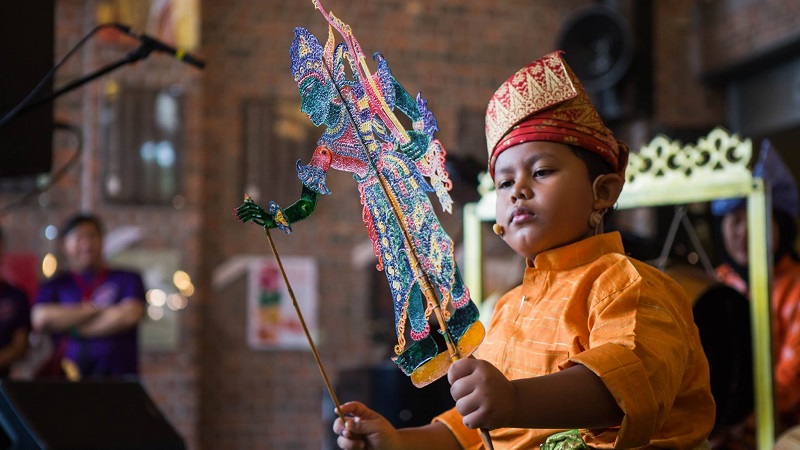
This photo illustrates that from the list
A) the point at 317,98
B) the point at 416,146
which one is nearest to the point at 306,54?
the point at 317,98

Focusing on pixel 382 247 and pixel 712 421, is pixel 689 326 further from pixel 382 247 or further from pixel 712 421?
pixel 382 247

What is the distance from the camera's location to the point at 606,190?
1262 mm

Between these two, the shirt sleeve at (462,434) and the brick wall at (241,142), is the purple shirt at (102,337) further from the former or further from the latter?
the shirt sleeve at (462,434)

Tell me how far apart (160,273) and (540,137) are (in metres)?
4.34

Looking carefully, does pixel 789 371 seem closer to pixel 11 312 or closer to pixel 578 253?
pixel 578 253

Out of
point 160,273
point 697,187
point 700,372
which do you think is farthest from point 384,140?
point 160,273

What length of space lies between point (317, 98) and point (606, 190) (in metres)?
0.41

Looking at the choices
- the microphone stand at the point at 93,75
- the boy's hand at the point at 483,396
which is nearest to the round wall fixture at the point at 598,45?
the microphone stand at the point at 93,75

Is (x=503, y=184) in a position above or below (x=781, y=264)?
above

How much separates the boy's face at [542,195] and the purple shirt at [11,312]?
299 cm

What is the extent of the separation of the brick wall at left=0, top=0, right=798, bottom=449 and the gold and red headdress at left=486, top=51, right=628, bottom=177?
13.9 feet

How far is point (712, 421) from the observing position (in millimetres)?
1228

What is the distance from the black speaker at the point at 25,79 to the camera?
189cm

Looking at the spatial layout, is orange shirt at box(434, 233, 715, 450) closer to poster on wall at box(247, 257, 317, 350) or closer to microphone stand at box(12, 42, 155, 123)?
microphone stand at box(12, 42, 155, 123)
